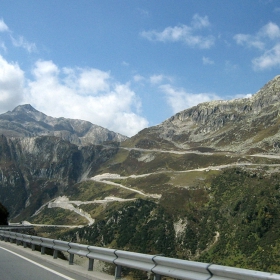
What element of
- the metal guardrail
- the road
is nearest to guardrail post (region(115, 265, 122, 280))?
→ the metal guardrail

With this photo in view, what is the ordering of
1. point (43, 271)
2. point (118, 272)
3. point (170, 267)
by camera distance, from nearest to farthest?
point (170, 267) < point (118, 272) < point (43, 271)

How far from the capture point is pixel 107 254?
12.7 meters

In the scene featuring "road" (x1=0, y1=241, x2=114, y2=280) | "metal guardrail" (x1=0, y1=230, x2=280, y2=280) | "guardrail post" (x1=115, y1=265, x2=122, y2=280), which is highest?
"metal guardrail" (x1=0, y1=230, x2=280, y2=280)

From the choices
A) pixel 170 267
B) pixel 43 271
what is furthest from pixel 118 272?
pixel 43 271

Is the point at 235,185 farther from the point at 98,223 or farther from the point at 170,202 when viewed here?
the point at 98,223

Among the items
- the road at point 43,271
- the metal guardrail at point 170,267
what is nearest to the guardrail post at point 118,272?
the metal guardrail at point 170,267

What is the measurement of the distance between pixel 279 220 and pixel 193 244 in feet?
78.1

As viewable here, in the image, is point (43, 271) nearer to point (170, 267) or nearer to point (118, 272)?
point (118, 272)

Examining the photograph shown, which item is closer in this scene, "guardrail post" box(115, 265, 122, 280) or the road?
"guardrail post" box(115, 265, 122, 280)

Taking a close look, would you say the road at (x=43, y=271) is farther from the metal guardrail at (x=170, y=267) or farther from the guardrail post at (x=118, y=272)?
the metal guardrail at (x=170, y=267)

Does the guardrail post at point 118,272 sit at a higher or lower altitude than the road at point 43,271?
higher

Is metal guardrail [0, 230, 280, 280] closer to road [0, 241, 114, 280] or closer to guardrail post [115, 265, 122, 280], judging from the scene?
guardrail post [115, 265, 122, 280]

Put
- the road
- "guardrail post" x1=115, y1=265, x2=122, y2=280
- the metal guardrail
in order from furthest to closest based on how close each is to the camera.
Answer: the road → "guardrail post" x1=115, y1=265, x2=122, y2=280 → the metal guardrail

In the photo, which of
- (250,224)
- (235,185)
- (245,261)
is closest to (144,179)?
(235,185)
